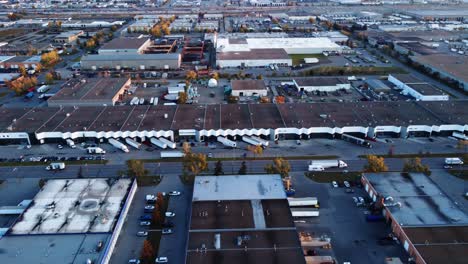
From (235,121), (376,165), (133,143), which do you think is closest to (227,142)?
(235,121)

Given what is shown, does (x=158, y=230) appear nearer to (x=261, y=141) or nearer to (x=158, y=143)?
(x=158, y=143)

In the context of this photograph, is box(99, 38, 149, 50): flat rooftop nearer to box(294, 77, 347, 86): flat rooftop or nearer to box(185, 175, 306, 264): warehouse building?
box(294, 77, 347, 86): flat rooftop

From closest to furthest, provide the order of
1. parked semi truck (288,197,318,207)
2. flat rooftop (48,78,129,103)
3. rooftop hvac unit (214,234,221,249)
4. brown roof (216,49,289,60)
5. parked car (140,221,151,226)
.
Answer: rooftop hvac unit (214,234,221,249)
parked car (140,221,151,226)
parked semi truck (288,197,318,207)
flat rooftop (48,78,129,103)
brown roof (216,49,289,60)

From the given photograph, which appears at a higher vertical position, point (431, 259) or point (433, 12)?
point (433, 12)

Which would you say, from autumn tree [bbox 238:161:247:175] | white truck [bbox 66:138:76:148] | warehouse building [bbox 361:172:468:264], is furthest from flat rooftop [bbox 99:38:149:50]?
warehouse building [bbox 361:172:468:264]

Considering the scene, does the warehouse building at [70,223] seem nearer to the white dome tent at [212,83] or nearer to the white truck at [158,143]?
the white truck at [158,143]

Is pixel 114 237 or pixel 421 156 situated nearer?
pixel 114 237

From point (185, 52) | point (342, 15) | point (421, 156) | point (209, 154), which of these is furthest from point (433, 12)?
point (209, 154)

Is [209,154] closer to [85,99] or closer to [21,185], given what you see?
Answer: [21,185]
